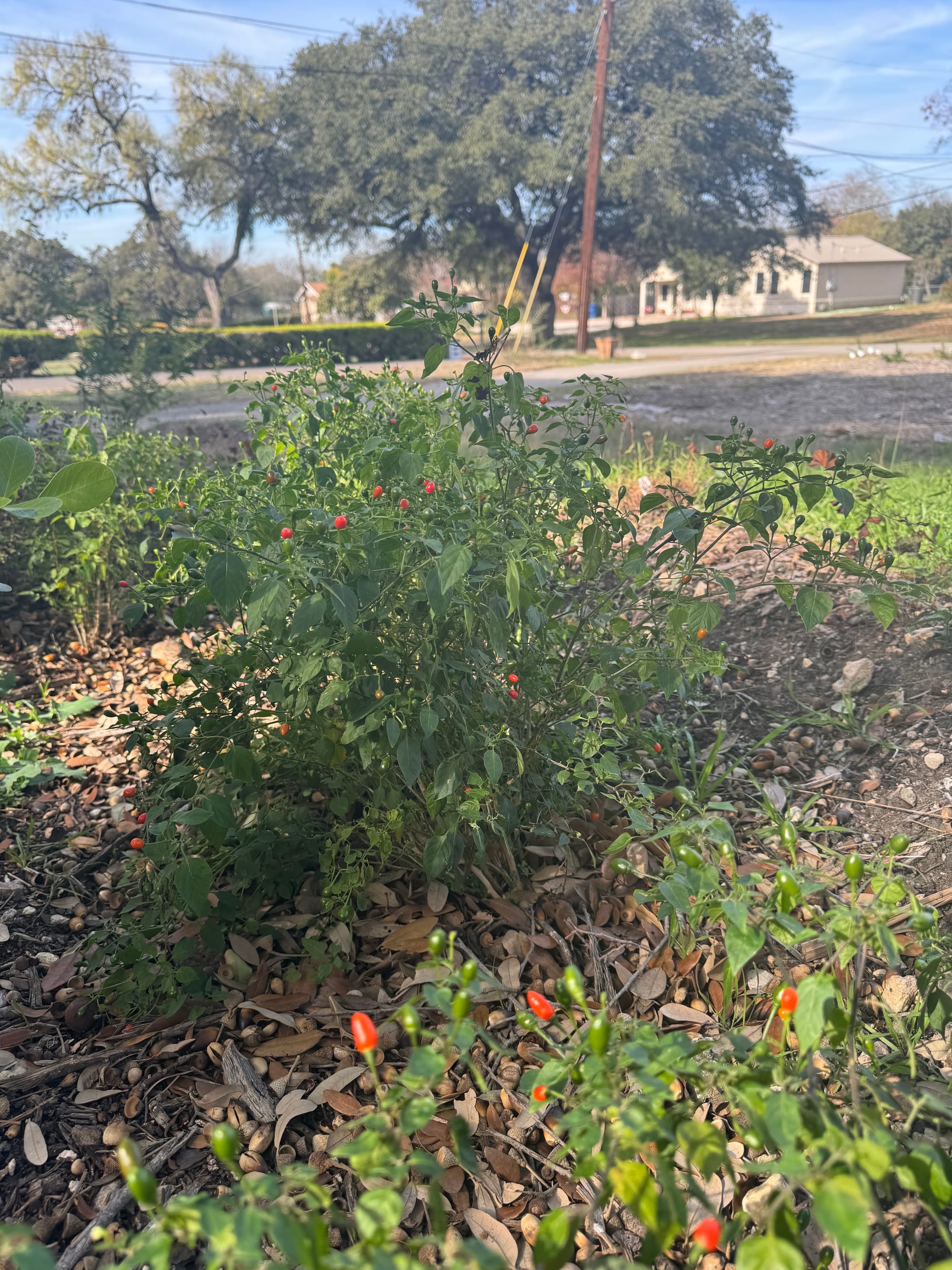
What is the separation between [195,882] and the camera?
136cm

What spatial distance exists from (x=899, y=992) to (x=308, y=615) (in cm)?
116

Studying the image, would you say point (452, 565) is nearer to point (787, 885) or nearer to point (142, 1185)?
point (787, 885)

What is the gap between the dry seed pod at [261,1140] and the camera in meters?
1.37

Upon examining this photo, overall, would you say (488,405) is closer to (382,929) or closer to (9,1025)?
(382,929)

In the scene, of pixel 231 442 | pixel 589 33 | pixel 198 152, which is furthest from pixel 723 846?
pixel 198 152

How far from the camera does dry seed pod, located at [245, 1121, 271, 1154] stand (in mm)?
1366

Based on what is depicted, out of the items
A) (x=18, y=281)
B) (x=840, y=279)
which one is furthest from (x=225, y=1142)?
(x=840, y=279)

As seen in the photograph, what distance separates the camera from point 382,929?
1.75 meters

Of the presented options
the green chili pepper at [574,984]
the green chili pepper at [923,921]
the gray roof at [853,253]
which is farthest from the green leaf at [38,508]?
the gray roof at [853,253]

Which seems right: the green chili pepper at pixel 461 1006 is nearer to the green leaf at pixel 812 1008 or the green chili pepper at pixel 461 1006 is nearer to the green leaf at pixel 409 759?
the green leaf at pixel 812 1008

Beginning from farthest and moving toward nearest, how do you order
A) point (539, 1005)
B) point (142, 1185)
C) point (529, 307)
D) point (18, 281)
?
point (18, 281) < point (529, 307) < point (539, 1005) < point (142, 1185)

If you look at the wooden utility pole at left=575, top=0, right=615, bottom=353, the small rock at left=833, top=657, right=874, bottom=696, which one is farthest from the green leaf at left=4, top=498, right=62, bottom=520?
the wooden utility pole at left=575, top=0, right=615, bottom=353

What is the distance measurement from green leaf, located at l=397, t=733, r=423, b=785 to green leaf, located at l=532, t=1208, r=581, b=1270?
77 cm

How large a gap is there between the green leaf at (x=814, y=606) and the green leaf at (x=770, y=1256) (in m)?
0.94
